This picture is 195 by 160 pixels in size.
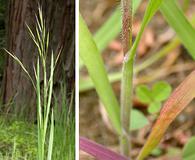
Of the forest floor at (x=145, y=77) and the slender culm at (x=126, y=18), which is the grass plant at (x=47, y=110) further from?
the forest floor at (x=145, y=77)

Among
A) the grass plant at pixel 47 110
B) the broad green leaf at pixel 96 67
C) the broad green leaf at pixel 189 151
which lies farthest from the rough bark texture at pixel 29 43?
the broad green leaf at pixel 189 151

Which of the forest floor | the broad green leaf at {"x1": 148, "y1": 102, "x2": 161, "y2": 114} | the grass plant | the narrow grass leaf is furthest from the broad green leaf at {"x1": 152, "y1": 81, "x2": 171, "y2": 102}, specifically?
the grass plant

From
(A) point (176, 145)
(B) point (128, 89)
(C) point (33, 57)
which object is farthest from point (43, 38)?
(A) point (176, 145)

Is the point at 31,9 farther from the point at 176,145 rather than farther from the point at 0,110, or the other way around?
the point at 176,145

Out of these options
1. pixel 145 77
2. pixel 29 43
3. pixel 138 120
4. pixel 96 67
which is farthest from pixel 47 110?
pixel 145 77

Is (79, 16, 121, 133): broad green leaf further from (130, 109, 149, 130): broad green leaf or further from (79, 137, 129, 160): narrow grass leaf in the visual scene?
(130, 109, 149, 130): broad green leaf

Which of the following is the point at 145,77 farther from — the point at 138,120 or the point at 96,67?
the point at 96,67

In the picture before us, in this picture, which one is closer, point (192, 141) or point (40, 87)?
point (40, 87)
